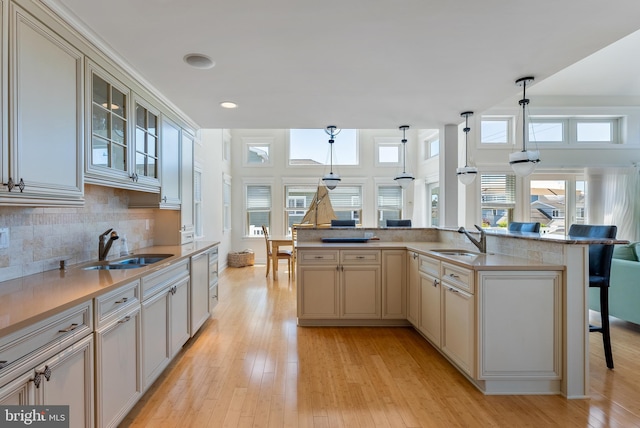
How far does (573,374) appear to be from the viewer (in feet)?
6.75

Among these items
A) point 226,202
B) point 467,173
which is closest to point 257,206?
point 226,202

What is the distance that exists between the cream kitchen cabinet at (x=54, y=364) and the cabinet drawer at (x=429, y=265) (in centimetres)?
244

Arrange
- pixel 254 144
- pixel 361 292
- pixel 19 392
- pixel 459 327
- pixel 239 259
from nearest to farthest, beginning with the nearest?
pixel 19 392 < pixel 459 327 < pixel 361 292 < pixel 239 259 < pixel 254 144

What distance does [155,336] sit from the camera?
84.2 inches

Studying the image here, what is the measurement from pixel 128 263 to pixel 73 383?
1.36m

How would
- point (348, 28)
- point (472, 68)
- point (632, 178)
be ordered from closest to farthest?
point (348, 28) < point (472, 68) < point (632, 178)

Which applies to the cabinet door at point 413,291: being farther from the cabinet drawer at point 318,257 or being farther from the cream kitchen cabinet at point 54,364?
the cream kitchen cabinet at point 54,364

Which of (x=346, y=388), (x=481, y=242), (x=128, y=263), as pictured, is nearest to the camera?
(x=346, y=388)

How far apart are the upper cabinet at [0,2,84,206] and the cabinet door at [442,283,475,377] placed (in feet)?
8.62

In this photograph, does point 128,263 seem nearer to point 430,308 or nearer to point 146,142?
point 146,142

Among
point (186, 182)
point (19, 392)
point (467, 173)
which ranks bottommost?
point (19, 392)

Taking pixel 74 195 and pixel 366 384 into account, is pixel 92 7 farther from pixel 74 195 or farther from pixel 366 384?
pixel 366 384

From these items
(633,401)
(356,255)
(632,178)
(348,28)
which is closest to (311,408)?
(356,255)

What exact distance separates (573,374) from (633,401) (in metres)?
0.40
